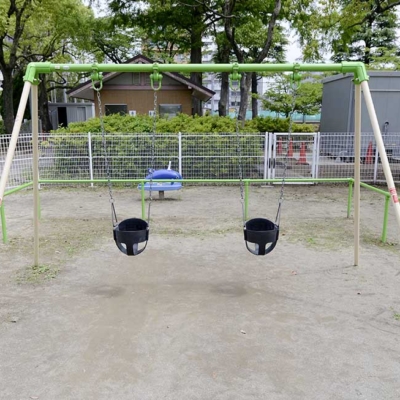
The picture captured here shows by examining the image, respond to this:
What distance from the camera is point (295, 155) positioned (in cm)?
1022

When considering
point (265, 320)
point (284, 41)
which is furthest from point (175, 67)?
point (284, 41)

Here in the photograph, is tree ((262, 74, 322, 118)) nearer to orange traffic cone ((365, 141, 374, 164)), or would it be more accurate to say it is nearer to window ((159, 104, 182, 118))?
window ((159, 104, 182, 118))

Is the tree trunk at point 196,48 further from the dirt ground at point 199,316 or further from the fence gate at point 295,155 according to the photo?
the dirt ground at point 199,316

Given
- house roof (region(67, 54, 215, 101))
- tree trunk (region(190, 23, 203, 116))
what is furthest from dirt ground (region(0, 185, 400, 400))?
tree trunk (region(190, 23, 203, 116))

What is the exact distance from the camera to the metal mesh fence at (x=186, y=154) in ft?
32.4

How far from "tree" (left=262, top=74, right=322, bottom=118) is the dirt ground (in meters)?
23.2

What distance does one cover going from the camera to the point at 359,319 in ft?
11.4

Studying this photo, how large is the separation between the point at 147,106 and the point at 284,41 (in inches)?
779

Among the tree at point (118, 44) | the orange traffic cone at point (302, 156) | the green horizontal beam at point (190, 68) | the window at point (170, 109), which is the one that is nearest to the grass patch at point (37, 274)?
the green horizontal beam at point (190, 68)

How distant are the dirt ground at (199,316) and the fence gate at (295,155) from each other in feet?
12.5

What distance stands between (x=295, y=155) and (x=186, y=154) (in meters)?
2.82

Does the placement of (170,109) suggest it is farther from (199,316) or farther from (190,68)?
(199,316)

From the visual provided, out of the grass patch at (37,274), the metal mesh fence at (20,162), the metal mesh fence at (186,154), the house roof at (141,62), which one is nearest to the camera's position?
the grass patch at (37,274)

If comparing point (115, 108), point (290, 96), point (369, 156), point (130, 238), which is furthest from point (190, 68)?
point (290, 96)
